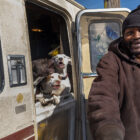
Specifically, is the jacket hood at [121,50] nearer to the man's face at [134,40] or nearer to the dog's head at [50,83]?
the man's face at [134,40]

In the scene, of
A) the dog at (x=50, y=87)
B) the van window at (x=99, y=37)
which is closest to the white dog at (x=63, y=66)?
the dog at (x=50, y=87)

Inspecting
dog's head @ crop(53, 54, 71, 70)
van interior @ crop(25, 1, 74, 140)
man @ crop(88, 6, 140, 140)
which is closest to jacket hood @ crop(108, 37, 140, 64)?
man @ crop(88, 6, 140, 140)

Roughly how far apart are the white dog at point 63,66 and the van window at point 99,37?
357mm

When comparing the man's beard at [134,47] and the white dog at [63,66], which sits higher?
the man's beard at [134,47]

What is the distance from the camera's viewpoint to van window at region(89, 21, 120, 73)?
3.05 meters

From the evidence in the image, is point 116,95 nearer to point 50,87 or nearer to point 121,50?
point 121,50

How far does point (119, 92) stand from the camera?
1479 millimetres

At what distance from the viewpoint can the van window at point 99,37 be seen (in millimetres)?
3049

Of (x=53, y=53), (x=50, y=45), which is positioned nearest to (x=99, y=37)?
(x=53, y=53)

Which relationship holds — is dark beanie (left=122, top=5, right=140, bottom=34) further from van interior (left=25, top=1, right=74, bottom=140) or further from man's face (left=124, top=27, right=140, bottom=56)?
van interior (left=25, top=1, right=74, bottom=140)

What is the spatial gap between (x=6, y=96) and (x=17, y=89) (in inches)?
5.1

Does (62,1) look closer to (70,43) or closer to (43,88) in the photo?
(70,43)

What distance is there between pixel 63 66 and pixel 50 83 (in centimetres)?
33

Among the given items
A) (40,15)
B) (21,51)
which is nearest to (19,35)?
(21,51)
